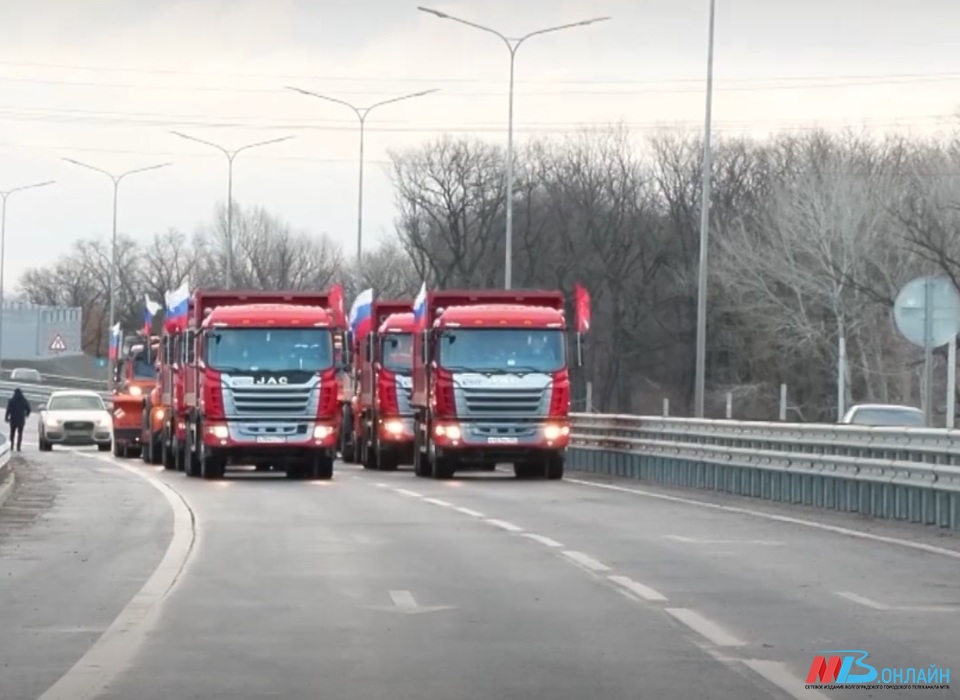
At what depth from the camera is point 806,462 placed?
30.0m

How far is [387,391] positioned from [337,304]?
5.95 m

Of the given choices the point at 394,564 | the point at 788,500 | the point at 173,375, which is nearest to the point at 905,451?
the point at 788,500

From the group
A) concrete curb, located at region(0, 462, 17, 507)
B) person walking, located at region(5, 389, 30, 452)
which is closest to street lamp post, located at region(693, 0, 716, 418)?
concrete curb, located at region(0, 462, 17, 507)

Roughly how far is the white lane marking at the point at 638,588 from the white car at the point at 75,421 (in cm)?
4626

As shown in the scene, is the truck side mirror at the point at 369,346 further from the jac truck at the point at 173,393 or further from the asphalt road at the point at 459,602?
the asphalt road at the point at 459,602

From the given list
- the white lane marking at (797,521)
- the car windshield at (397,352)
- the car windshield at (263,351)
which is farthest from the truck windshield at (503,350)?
the car windshield at (397,352)

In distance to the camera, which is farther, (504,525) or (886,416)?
(886,416)

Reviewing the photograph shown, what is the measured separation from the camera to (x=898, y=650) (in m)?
13.0

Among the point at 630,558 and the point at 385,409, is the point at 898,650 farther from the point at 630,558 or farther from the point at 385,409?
the point at 385,409

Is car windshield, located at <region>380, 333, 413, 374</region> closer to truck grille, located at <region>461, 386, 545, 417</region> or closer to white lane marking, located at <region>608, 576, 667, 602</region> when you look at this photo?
truck grille, located at <region>461, 386, 545, 417</region>

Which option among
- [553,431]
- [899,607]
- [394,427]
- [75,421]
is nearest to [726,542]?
[899,607]

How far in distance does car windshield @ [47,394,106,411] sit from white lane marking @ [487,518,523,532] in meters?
39.1

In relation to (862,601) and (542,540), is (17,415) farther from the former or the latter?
(862,601)

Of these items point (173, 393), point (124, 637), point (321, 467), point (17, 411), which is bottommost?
point (124, 637)
